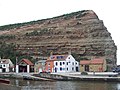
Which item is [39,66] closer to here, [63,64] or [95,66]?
[63,64]

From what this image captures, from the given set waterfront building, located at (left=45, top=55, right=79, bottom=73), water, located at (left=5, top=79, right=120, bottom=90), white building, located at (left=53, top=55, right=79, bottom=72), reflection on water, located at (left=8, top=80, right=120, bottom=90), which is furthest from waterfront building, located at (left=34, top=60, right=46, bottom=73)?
reflection on water, located at (left=8, top=80, right=120, bottom=90)

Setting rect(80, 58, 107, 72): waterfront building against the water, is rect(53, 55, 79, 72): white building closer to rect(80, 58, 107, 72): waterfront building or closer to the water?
rect(80, 58, 107, 72): waterfront building

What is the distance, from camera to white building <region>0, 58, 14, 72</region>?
341ft

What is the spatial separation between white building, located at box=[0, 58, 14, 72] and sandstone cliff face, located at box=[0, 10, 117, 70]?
24041 mm

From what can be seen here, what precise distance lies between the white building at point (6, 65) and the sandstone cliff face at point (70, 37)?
→ 2404cm

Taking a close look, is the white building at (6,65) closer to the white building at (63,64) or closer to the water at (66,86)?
the white building at (63,64)

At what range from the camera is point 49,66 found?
98000 mm

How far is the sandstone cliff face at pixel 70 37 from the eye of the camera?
118m

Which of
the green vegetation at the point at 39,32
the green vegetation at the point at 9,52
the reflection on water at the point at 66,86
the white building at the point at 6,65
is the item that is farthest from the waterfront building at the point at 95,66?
the green vegetation at the point at 39,32

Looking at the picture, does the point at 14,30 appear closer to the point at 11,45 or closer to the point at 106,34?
the point at 11,45

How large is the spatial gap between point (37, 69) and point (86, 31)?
1330 inches

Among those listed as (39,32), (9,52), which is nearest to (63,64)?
(9,52)

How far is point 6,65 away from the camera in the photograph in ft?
341

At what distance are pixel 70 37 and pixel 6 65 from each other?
34094 mm
